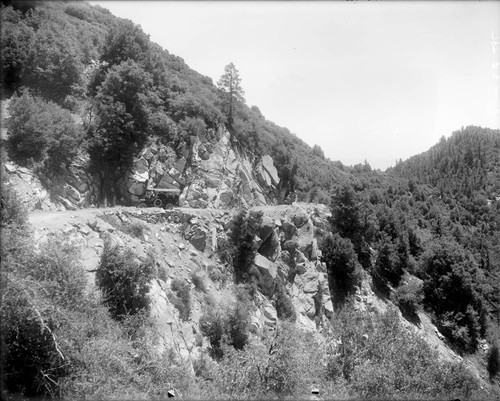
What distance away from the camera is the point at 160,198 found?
2542 centimetres

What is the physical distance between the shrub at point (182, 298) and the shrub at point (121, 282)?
2041 mm

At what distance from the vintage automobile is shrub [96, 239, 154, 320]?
1089cm

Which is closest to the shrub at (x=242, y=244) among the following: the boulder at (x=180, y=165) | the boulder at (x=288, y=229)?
the boulder at (x=288, y=229)

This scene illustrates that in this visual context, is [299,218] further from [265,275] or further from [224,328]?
[224,328]

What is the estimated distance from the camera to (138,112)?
83.6ft

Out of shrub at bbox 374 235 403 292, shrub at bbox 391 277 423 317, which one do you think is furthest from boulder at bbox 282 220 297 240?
shrub at bbox 391 277 423 317

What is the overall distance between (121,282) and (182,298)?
3.80 meters

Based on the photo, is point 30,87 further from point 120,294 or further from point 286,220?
point 286,220

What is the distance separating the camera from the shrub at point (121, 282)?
512 inches

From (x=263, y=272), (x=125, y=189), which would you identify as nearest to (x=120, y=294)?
(x=263, y=272)

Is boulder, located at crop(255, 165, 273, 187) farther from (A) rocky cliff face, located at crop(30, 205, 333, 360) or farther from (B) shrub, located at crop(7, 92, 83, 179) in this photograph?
(B) shrub, located at crop(7, 92, 83, 179)

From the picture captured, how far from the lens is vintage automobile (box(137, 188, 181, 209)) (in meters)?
24.7

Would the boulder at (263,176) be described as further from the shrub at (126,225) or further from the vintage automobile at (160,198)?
the shrub at (126,225)

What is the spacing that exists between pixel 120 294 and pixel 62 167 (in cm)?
1152
